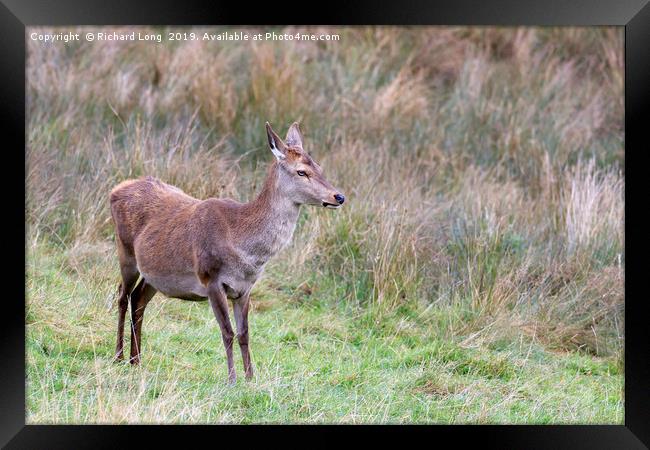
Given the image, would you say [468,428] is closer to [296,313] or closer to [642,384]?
[642,384]

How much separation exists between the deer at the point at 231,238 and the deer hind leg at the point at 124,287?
0.43 ft

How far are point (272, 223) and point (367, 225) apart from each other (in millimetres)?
2442

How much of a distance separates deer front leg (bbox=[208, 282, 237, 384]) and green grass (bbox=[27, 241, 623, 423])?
0.40 feet

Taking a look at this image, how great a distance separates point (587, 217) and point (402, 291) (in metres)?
2.07

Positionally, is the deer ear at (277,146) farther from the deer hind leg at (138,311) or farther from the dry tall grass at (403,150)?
the dry tall grass at (403,150)

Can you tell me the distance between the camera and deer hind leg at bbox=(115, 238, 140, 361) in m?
7.46

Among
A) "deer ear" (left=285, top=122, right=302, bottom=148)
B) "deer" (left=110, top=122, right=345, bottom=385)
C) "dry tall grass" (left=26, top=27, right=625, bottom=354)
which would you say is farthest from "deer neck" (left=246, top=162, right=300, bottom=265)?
"dry tall grass" (left=26, top=27, right=625, bottom=354)

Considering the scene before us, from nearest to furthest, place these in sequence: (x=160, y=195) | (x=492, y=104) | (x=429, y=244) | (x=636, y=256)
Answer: (x=636, y=256)
(x=160, y=195)
(x=429, y=244)
(x=492, y=104)

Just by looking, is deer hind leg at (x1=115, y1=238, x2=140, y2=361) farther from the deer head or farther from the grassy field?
the deer head

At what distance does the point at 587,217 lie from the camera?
31.9ft

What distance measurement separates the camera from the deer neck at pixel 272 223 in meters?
6.91

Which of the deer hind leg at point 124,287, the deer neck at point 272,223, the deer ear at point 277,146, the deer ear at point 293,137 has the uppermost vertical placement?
the deer ear at point 293,137

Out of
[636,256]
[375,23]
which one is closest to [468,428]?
[636,256]

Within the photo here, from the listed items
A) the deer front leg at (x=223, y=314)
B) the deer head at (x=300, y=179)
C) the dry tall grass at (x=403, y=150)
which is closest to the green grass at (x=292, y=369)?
the deer front leg at (x=223, y=314)
